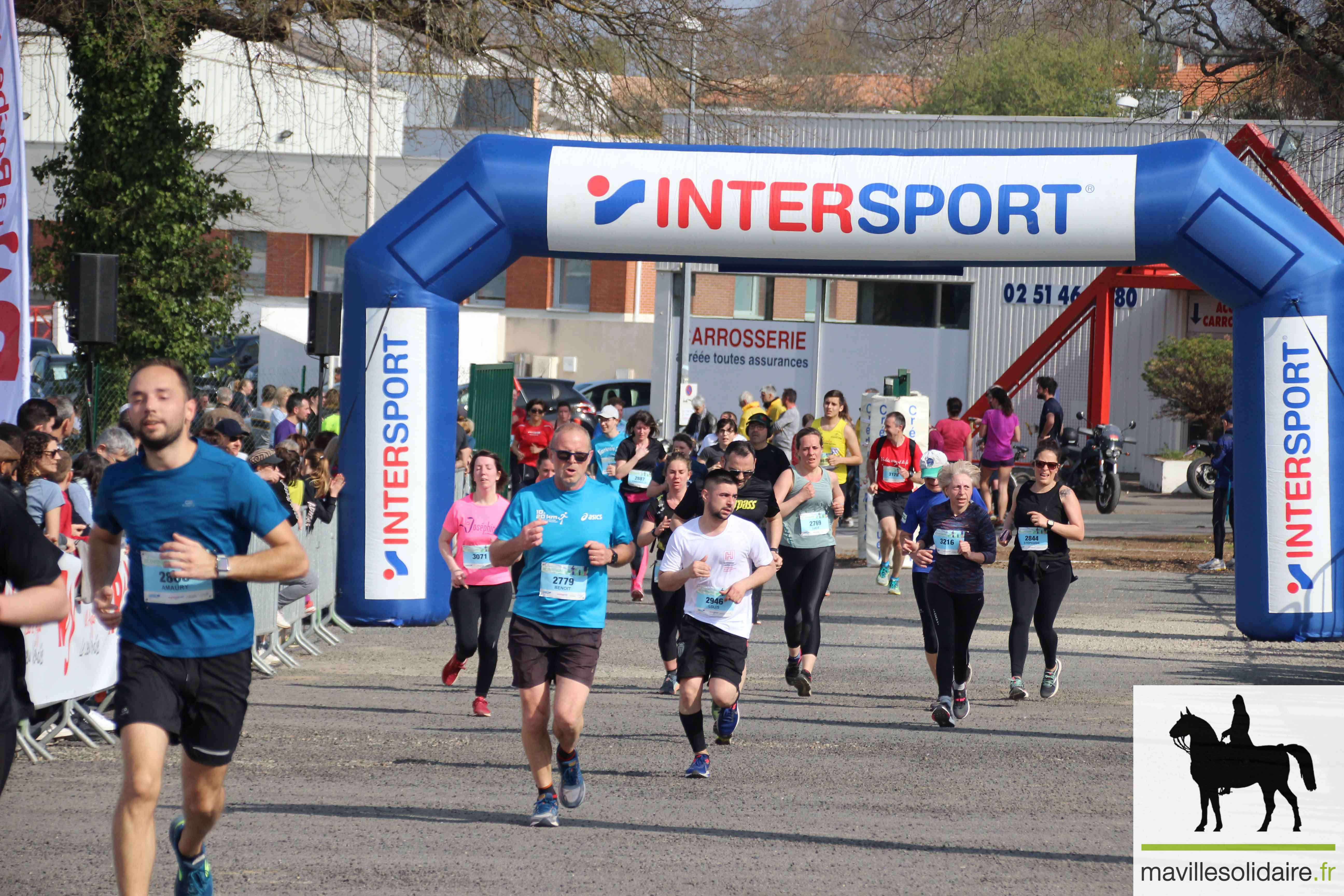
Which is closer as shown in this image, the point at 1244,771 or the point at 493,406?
the point at 1244,771

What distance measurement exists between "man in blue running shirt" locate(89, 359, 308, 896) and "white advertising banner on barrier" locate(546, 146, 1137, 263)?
20.9ft

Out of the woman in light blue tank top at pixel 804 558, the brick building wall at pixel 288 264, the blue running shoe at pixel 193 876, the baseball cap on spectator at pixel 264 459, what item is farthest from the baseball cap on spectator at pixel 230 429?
the brick building wall at pixel 288 264

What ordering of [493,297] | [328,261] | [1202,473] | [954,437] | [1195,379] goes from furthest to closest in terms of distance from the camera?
[493,297] < [328,261] < [1195,379] < [1202,473] < [954,437]

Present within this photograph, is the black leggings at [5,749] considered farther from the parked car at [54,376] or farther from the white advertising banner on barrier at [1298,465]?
the parked car at [54,376]

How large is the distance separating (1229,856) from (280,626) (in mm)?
7810

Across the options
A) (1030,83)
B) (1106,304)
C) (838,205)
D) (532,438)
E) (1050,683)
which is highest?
(1030,83)

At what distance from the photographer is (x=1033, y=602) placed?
392 inches

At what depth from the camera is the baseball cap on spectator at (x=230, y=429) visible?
38.9ft

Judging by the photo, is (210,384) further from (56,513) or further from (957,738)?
(957,738)

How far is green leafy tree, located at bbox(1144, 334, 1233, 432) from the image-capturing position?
25.8m

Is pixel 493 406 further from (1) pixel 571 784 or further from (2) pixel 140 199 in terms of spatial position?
(1) pixel 571 784

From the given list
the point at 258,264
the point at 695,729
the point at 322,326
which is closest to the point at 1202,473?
the point at 322,326

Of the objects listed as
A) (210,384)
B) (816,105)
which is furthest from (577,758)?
(816,105)

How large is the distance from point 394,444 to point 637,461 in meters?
4.14
